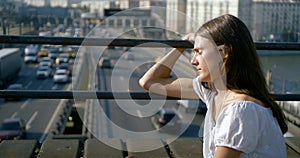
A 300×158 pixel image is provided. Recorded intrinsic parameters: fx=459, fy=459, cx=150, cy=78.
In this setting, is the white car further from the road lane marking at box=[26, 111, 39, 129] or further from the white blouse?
the white blouse

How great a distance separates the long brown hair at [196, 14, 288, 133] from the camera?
5.34 ft

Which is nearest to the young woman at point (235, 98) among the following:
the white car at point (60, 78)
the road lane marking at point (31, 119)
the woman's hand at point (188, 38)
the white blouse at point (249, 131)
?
the white blouse at point (249, 131)

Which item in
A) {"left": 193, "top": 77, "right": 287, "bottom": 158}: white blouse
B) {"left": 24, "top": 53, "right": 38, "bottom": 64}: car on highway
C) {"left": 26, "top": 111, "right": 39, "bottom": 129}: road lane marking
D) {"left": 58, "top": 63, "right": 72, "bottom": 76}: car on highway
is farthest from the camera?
{"left": 24, "top": 53, "right": 38, "bottom": 64}: car on highway

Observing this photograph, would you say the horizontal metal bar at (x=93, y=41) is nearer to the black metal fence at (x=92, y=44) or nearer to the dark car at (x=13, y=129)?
the black metal fence at (x=92, y=44)

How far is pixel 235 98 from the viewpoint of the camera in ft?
5.39

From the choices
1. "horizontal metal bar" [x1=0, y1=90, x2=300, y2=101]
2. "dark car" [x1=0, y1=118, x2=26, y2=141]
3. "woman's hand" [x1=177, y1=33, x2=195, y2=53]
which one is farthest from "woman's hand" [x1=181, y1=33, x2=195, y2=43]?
"dark car" [x1=0, y1=118, x2=26, y2=141]

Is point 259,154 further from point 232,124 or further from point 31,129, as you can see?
point 31,129

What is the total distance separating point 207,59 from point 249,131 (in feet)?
1.14

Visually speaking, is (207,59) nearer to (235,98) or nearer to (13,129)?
(235,98)

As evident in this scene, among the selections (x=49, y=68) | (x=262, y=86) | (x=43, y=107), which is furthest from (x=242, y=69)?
(x=49, y=68)

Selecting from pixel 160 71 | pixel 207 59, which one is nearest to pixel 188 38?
pixel 160 71

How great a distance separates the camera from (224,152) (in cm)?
156

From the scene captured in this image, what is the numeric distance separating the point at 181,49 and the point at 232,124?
91 cm

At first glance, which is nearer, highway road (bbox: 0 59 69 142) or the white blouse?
the white blouse
